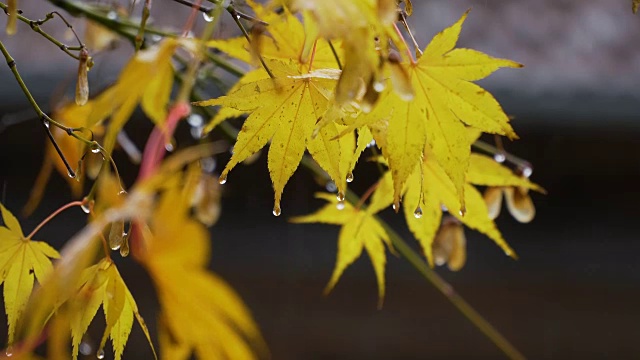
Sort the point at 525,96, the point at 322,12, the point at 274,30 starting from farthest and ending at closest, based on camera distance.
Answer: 1. the point at 525,96
2. the point at 274,30
3. the point at 322,12

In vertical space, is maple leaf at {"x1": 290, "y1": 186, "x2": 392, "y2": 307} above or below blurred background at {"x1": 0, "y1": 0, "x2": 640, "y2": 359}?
above

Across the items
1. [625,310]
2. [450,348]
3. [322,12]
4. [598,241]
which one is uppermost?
[322,12]

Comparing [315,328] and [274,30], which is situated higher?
[274,30]

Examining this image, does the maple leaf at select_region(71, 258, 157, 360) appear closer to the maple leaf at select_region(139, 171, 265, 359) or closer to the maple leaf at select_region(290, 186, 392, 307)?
the maple leaf at select_region(139, 171, 265, 359)

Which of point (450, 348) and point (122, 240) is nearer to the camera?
point (122, 240)

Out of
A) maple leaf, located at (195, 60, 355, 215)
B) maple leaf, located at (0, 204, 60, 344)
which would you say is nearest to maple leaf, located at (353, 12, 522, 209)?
maple leaf, located at (195, 60, 355, 215)

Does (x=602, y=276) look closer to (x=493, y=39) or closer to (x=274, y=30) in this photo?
(x=493, y=39)

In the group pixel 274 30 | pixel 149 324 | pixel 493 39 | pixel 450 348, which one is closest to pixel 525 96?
pixel 493 39
